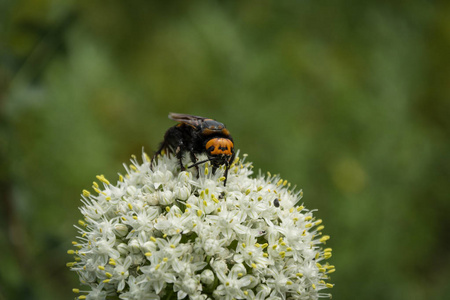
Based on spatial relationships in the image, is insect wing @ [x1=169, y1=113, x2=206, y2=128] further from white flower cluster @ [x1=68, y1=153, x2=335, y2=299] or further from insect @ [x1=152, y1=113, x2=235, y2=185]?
white flower cluster @ [x1=68, y1=153, x2=335, y2=299]

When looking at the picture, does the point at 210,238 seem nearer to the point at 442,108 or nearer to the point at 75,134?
the point at 75,134

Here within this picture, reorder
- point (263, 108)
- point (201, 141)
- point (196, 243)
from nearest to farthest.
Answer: point (196, 243) < point (201, 141) < point (263, 108)

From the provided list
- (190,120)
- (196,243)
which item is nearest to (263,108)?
(190,120)

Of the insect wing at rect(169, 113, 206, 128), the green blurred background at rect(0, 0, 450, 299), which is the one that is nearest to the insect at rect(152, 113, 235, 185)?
the insect wing at rect(169, 113, 206, 128)

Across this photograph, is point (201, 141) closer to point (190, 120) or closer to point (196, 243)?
point (190, 120)

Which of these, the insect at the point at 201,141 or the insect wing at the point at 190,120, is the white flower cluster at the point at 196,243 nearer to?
the insect at the point at 201,141

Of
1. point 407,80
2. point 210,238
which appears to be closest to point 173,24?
point 407,80

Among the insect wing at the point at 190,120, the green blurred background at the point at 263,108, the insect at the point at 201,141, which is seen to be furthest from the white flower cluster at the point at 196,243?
the green blurred background at the point at 263,108
